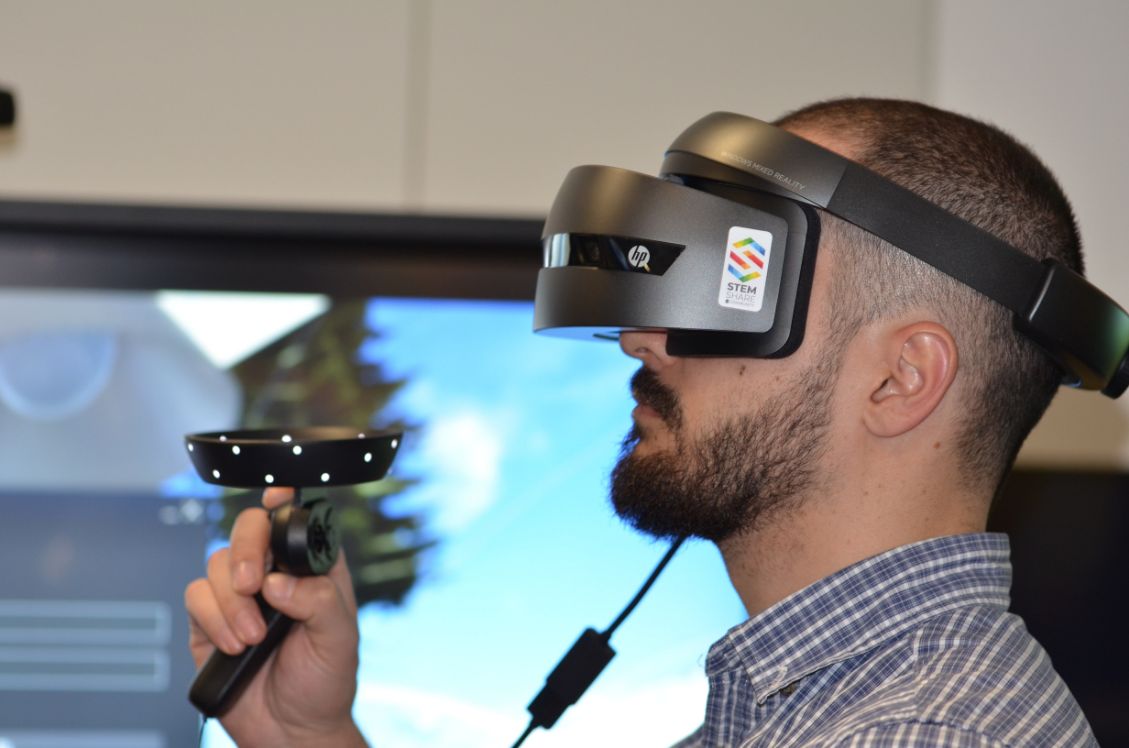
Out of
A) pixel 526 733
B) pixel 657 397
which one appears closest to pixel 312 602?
pixel 526 733

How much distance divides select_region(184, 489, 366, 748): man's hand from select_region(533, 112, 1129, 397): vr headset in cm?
39

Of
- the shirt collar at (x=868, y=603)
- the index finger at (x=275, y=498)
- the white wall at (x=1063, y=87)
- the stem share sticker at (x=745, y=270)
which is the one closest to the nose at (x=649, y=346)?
the stem share sticker at (x=745, y=270)

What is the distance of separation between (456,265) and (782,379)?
0.81 m

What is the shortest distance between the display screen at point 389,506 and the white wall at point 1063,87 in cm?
67

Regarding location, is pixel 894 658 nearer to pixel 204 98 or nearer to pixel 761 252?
pixel 761 252

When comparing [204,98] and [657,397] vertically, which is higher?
[204,98]

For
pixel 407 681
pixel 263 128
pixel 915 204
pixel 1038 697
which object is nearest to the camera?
pixel 1038 697

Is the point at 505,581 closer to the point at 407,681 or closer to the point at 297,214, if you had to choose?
the point at 407,681

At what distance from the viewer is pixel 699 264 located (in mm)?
937

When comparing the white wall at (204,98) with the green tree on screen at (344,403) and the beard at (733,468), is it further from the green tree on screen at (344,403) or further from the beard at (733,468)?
the beard at (733,468)

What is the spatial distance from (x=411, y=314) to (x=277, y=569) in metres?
0.66

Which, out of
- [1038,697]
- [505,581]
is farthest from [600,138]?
[1038,697]

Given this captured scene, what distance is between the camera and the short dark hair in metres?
0.96

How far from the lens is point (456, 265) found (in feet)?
5.49
